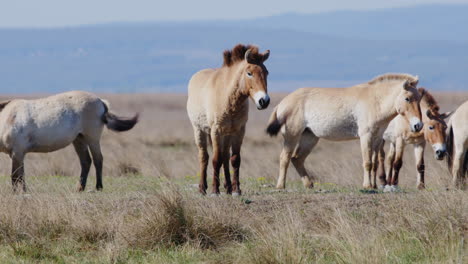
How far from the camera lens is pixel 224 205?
10.2 meters

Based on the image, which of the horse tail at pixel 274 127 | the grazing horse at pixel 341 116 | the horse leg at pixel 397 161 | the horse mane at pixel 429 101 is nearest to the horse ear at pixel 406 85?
the grazing horse at pixel 341 116

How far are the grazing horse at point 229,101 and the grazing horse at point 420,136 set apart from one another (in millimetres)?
2802

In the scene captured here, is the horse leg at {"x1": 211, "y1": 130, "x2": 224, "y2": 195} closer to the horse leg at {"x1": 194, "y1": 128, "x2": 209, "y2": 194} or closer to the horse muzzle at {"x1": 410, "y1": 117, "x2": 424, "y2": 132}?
the horse leg at {"x1": 194, "y1": 128, "x2": 209, "y2": 194}

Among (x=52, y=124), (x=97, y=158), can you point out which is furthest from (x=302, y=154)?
(x=52, y=124)

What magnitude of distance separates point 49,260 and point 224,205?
220 cm

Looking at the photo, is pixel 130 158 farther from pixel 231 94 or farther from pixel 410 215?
pixel 410 215

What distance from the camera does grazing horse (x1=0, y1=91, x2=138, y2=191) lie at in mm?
12789

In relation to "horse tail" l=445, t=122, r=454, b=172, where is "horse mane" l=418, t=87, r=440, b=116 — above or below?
above

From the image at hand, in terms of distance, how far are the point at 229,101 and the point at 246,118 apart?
1.52 ft

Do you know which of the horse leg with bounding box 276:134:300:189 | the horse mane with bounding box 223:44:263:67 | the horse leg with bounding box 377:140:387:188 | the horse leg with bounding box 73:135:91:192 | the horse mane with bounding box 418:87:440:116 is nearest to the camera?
the horse mane with bounding box 223:44:263:67

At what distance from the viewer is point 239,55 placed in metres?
12.0

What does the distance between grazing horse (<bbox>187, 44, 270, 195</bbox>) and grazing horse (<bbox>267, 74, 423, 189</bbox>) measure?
76.7 inches

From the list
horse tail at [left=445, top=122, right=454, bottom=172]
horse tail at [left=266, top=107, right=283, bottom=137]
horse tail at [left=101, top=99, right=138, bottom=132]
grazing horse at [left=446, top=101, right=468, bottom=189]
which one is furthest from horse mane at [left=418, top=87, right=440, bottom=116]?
horse tail at [left=101, top=99, right=138, bottom=132]

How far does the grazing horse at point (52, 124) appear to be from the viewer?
1279cm
